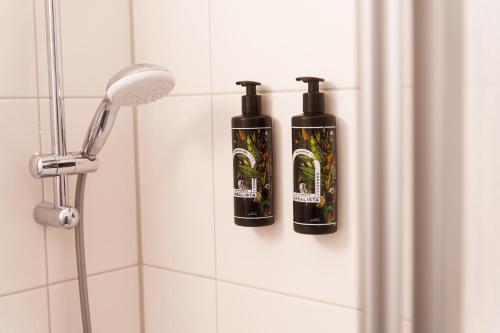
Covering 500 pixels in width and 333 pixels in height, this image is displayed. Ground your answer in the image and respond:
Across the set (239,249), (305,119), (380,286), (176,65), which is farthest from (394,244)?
(176,65)

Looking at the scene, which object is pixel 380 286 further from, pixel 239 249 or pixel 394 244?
pixel 239 249

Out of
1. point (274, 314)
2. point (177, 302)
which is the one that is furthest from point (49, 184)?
point (274, 314)

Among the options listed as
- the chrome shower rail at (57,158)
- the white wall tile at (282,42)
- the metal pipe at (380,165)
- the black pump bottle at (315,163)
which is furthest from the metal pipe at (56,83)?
the metal pipe at (380,165)

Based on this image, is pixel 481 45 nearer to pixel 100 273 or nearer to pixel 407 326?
pixel 407 326

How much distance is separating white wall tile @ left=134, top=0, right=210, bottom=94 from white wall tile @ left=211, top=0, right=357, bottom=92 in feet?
0.10

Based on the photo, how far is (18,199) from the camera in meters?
1.00

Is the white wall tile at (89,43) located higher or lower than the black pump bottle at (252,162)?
higher

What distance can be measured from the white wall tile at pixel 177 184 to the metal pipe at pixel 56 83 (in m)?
0.22

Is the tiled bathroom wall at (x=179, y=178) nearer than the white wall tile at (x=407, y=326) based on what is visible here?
No

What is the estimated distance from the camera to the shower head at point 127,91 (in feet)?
2.91

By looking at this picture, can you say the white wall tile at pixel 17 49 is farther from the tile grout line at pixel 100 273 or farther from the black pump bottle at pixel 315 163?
the black pump bottle at pixel 315 163

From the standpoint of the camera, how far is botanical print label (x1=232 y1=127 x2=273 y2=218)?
3.01 ft

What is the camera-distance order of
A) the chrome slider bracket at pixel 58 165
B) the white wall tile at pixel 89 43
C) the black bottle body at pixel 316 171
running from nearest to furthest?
the black bottle body at pixel 316 171 → the chrome slider bracket at pixel 58 165 → the white wall tile at pixel 89 43

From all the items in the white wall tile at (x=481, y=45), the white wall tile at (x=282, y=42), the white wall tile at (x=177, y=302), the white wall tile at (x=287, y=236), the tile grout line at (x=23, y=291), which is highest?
the white wall tile at (x=282, y=42)
